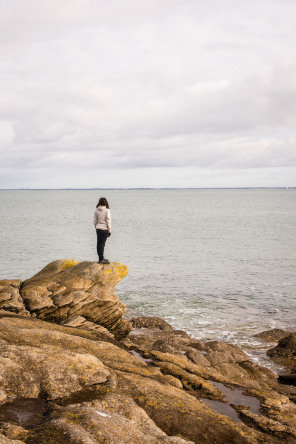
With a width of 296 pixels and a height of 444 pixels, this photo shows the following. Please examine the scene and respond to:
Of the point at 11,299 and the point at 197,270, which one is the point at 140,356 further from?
the point at 197,270

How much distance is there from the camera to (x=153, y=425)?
320 inches

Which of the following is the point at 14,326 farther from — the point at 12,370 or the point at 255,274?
the point at 255,274

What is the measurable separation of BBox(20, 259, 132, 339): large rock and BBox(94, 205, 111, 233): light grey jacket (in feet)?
7.53

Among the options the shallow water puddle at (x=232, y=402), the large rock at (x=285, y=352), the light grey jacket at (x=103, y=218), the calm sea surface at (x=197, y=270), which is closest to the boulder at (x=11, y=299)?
the light grey jacket at (x=103, y=218)

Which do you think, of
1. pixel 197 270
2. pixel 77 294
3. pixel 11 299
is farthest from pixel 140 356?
pixel 197 270

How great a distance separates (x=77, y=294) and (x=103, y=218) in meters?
4.43

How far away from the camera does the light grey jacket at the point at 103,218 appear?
67.6 ft

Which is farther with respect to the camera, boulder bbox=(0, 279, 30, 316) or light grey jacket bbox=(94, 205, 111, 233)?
light grey jacket bbox=(94, 205, 111, 233)

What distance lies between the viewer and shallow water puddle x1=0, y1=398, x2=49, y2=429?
24.2 ft

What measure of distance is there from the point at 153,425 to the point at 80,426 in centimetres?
183

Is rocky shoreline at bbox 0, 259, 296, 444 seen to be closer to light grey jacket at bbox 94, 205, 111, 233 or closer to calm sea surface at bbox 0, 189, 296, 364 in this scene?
light grey jacket at bbox 94, 205, 111, 233

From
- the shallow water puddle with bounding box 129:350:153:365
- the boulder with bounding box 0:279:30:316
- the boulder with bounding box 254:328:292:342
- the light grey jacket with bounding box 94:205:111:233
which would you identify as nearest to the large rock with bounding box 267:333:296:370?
the boulder with bounding box 254:328:292:342

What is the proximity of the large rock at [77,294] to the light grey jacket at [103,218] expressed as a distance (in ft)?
7.53

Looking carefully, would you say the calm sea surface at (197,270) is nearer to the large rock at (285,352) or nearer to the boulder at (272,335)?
the boulder at (272,335)
